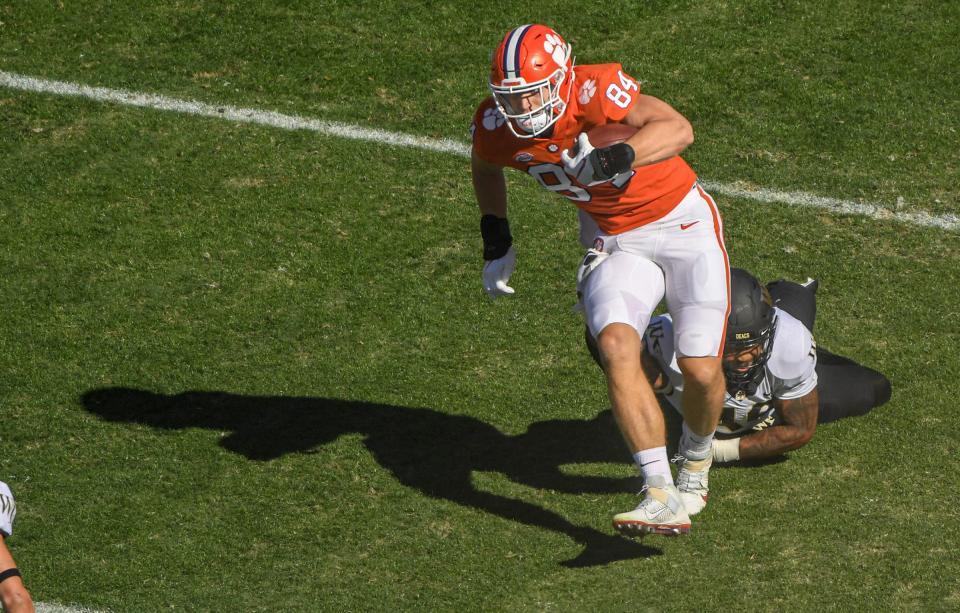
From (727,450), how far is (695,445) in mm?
470

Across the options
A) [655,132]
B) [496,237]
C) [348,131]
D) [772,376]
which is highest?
[655,132]

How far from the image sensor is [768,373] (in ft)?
21.7

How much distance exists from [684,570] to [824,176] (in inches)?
152

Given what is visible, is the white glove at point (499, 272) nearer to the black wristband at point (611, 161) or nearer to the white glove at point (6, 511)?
the black wristband at point (611, 161)

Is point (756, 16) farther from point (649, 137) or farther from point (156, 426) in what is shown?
point (156, 426)

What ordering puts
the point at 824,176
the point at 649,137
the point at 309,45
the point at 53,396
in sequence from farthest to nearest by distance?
the point at 309,45 < the point at 824,176 < the point at 53,396 < the point at 649,137

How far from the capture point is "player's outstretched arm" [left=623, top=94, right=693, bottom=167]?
19.1 ft

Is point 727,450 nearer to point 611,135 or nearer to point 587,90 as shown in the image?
point 611,135

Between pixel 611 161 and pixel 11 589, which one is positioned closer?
pixel 11 589

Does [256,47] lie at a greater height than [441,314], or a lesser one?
greater

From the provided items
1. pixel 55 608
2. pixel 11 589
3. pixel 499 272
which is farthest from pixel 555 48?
pixel 55 608

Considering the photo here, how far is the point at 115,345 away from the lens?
7617 mm

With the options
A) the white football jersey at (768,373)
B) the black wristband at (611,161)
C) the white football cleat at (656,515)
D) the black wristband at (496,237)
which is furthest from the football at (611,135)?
the white football cleat at (656,515)

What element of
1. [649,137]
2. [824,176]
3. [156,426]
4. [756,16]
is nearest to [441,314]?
[156,426]
